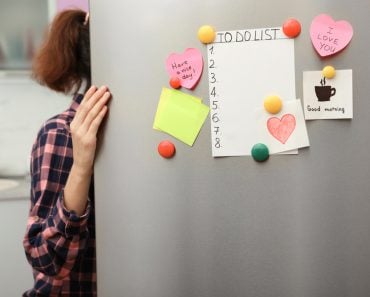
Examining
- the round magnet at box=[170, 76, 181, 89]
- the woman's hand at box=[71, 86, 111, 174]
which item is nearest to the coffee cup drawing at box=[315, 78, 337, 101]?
the round magnet at box=[170, 76, 181, 89]

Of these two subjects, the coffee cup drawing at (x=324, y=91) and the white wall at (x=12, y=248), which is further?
the white wall at (x=12, y=248)

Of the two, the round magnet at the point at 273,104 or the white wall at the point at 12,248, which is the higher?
the round magnet at the point at 273,104

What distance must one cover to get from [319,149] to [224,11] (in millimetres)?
257

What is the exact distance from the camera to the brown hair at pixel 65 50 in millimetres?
897

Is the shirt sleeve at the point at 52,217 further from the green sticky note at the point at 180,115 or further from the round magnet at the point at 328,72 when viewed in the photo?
the round magnet at the point at 328,72

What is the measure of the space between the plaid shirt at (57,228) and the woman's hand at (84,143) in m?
0.02

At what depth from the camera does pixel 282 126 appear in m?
0.66

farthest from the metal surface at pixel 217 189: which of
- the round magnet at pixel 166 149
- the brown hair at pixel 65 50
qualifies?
the brown hair at pixel 65 50

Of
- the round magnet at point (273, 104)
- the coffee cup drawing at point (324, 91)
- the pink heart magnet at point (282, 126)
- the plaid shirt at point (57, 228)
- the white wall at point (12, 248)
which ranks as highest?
the coffee cup drawing at point (324, 91)

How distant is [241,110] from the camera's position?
2.20 feet

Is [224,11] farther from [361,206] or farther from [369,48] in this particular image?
[361,206]

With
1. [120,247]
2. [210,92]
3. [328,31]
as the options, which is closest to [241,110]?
[210,92]

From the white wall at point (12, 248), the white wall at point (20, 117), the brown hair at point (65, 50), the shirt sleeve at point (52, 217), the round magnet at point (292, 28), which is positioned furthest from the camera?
the white wall at point (20, 117)

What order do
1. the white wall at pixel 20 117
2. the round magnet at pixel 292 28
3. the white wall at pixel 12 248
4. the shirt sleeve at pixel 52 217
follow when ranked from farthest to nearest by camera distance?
Result: 1. the white wall at pixel 20 117
2. the white wall at pixel 12 248
3. the shirt sleeve at pixel 52 217
4. the round magnet at pixel 292 28
